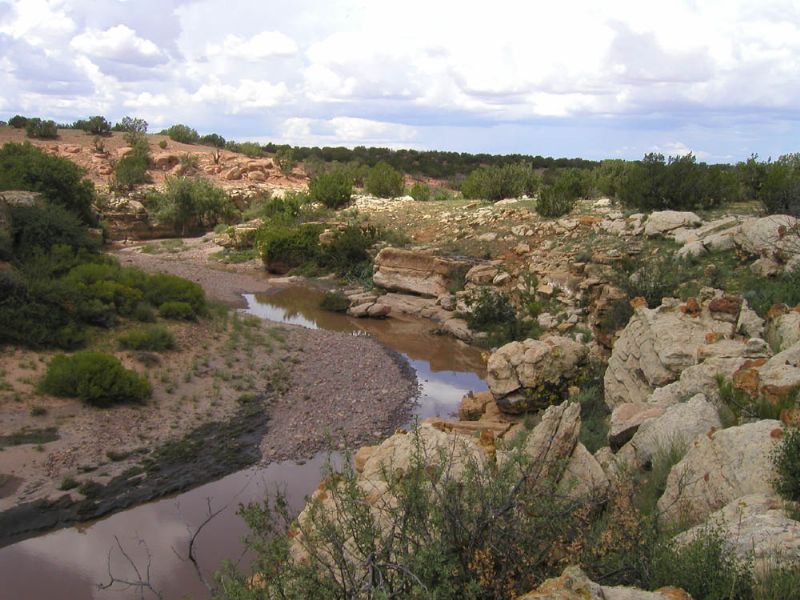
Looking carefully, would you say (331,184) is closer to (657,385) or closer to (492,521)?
(657,385)

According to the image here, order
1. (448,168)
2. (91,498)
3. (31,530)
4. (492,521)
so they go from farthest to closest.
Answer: (448,168), (91,498), (31,530), (492,521)

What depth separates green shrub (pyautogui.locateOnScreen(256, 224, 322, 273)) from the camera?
2984cm

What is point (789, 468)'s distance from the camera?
5176mm

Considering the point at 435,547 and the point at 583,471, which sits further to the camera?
the point at 583,471

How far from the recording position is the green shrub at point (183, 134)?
63312 millimetres

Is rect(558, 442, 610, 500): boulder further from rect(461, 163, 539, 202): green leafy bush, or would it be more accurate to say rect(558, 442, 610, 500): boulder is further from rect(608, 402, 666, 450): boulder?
rect(461, 163, 539, 202): green leafy bush

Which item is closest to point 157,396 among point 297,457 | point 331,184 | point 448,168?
point 297,457

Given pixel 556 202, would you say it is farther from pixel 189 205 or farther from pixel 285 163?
pixel 285 163

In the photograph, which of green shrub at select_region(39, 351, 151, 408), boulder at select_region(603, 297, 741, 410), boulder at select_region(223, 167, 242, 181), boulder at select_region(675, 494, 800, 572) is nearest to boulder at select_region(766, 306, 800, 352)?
boulder at select_region(603, 297, 741, 410)

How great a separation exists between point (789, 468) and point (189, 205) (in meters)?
37.4

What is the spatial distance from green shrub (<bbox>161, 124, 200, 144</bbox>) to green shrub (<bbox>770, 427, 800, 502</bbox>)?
208 ft

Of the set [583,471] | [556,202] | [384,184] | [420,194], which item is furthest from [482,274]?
[384,184]

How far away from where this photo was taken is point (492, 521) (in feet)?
13.2

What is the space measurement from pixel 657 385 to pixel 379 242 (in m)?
19.5
